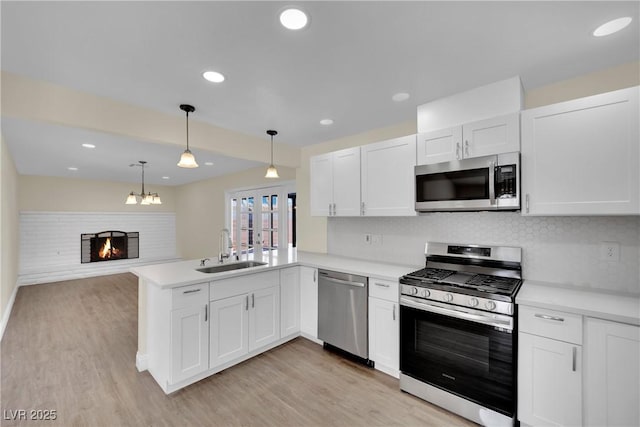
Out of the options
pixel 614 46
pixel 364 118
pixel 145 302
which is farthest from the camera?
pixel 364 118

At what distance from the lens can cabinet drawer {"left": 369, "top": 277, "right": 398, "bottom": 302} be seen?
2.51 meters


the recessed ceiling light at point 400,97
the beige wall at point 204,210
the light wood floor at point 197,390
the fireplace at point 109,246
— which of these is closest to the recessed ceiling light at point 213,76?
the recessed ceiling light at point 400,97

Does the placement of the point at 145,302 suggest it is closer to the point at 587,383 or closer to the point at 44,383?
the point at 44,383

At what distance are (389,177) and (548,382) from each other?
195 centimetres

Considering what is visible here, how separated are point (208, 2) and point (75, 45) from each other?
103cm

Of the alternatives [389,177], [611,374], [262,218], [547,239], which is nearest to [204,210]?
[262,218]

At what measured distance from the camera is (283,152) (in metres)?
4.17

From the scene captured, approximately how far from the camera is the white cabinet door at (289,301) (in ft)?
10.4

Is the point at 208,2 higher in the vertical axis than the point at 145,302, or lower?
higher

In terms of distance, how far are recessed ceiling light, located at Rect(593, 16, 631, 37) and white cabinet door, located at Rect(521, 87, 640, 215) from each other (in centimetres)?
36

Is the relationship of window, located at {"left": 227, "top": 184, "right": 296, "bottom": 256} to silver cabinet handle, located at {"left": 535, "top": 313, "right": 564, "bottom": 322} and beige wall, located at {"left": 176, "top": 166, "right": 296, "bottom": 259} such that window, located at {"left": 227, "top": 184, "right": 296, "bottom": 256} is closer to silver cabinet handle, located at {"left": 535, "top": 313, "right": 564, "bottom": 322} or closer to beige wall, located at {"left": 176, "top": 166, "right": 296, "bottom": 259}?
beige wall, located at {"left": 176, "top": 166, "right": 296, "bottom": 259}

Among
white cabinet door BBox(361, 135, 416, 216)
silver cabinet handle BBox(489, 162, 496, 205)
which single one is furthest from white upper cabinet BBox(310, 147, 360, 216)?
silver cabinet handle BBox(489, 162, 496, 205)

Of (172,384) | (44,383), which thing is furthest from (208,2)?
(44,383)

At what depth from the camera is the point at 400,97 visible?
2553 mm
